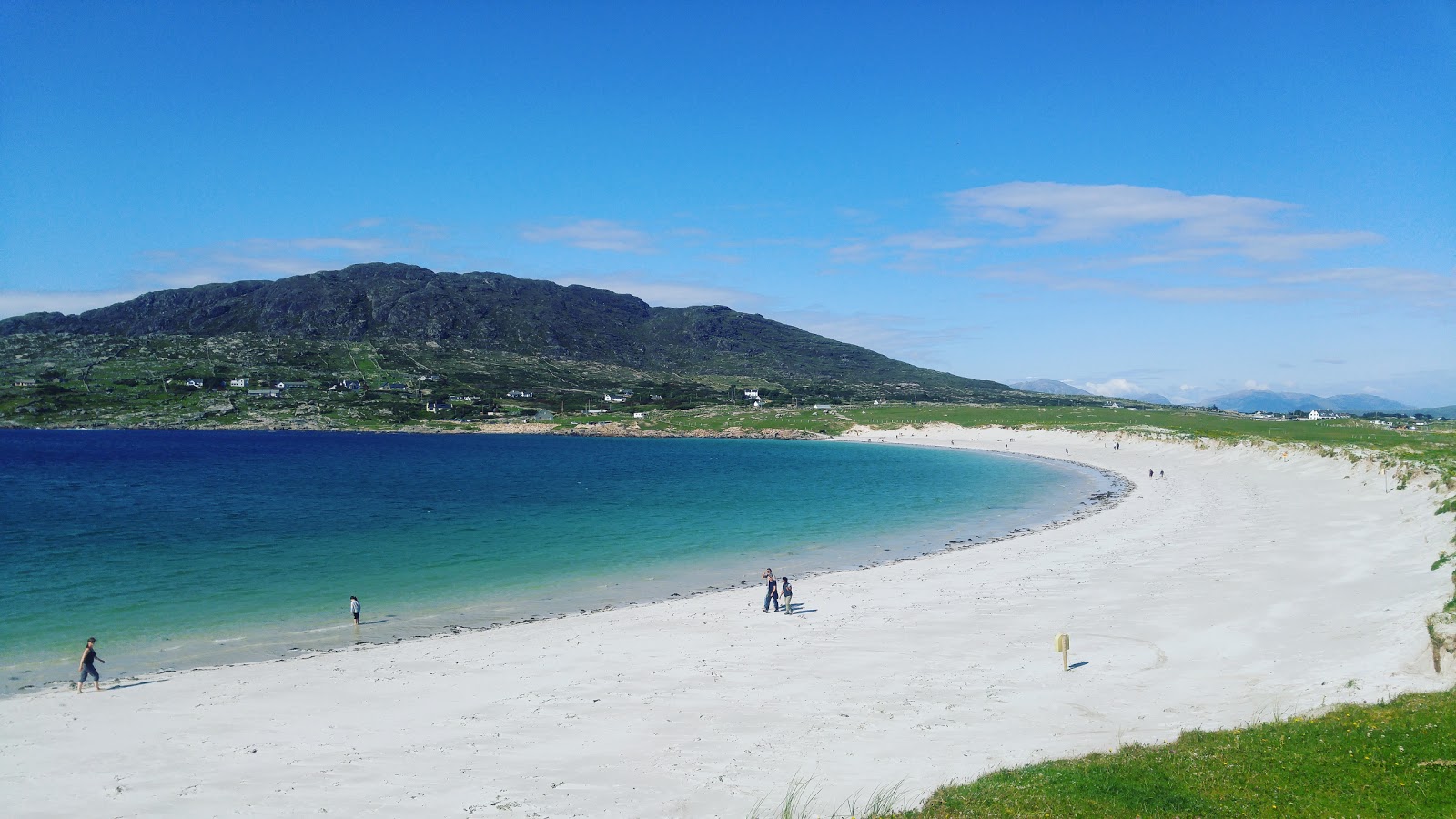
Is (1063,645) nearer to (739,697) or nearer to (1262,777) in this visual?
(739,697)

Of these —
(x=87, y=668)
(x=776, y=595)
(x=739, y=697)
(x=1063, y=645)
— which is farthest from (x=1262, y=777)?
(x=87, y=668)

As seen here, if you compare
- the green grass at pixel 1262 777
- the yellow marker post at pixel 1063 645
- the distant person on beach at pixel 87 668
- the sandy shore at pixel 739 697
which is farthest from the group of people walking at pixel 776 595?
the distant person on beach at pixel 87 668

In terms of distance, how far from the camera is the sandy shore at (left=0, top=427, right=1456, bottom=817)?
→ 15.9m

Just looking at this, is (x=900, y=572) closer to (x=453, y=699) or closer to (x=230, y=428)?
(x=453, y=699)

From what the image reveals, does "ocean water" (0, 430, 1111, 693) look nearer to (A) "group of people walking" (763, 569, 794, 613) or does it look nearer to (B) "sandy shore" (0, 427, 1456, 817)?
(A) "group of people walking" (763, 569, 794, 613)

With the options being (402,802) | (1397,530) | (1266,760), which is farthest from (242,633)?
(1397,530)

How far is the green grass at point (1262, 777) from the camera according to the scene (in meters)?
11.1

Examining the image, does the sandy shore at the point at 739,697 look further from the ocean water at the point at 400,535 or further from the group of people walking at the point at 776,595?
the ocean water at the point at 400,535

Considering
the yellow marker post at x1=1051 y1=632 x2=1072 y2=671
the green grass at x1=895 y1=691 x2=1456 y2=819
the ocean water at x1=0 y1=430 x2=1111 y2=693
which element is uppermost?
the green grass at x1=895 y1=691 x2=1456 y2=819

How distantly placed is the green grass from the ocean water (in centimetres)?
2068

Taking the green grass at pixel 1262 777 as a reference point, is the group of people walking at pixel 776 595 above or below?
below

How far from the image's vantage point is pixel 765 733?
18469mm

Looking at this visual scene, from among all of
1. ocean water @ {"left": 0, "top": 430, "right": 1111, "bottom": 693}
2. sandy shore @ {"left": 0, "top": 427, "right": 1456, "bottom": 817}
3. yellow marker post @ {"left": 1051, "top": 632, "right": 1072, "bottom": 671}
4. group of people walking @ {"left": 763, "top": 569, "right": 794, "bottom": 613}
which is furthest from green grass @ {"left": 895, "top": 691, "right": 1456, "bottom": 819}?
ocean water @ {"left": 0, "top": 430, "right": 1111, "bottom": 693}

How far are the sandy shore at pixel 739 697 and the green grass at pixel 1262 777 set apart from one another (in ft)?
7.23
